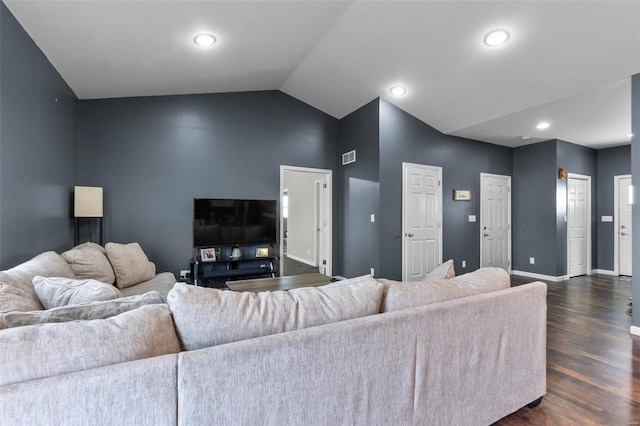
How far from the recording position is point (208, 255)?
4234 millimetres

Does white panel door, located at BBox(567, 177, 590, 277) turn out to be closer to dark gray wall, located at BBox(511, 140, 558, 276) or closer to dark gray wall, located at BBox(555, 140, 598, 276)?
dark gray wall, located at BBox(555, 140, 598, 276)

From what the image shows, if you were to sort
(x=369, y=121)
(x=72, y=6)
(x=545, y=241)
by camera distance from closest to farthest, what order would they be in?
(x=72, y=6)
(x=369, y=121)
(x=545, y=241)

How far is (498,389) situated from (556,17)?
2.98 meters

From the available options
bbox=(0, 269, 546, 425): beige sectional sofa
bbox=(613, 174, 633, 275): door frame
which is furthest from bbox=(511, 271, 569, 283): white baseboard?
bbox=(0, 269, 546, 425): beige sectional sofa

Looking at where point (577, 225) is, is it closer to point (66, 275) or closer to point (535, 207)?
point (535, 207)

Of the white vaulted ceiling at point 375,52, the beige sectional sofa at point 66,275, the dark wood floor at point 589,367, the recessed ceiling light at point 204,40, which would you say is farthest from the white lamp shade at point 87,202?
the dark wood floor at point 589,367

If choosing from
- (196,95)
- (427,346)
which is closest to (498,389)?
(427,346)

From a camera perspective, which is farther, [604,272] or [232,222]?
[604,272]

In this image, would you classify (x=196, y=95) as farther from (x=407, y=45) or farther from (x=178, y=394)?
(x=178, y=394)

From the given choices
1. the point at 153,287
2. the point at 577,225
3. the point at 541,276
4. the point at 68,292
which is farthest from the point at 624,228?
the point at 68,292

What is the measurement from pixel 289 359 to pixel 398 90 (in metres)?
3.91

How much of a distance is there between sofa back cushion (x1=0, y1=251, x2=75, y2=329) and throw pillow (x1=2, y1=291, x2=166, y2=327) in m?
0.04

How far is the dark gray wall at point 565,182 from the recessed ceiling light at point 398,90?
3.26 meters

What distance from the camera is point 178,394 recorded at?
2.98 feet
